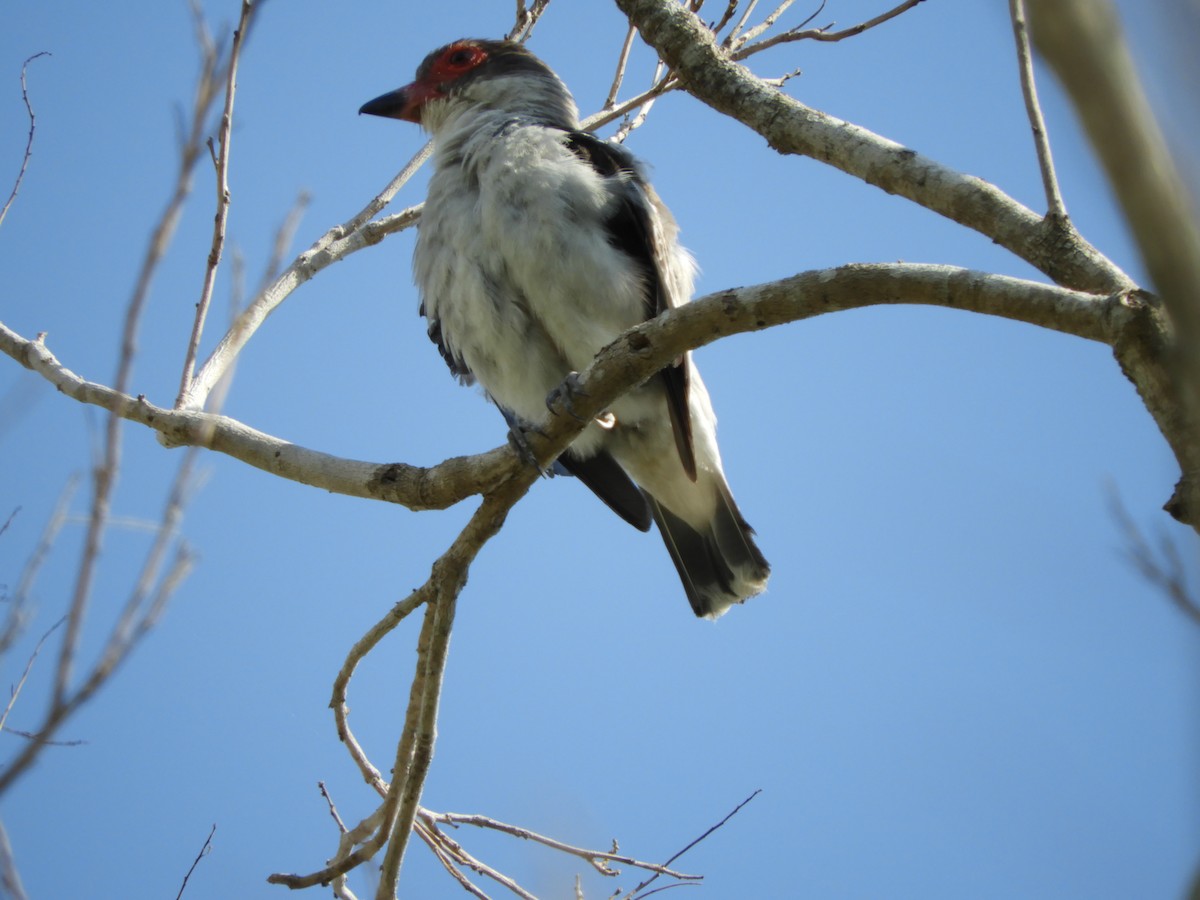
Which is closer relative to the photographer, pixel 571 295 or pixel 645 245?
pixel 571 295

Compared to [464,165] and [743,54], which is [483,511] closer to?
[464,165]

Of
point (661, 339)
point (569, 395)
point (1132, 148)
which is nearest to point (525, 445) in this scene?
point (569, 395)

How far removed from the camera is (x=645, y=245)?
4621 millimetres

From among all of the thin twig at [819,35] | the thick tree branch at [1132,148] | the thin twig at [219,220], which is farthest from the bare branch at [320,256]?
the thick tree branch at [1132,148]

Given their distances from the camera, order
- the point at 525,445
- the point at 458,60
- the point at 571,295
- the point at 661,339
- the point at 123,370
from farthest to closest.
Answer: the point at 458,60
the point at 571,295
the point at 525,445
the point at 661,339
the point at 123,370

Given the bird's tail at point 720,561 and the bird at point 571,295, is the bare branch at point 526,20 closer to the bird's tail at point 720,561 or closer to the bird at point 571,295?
the bird at point 571,295

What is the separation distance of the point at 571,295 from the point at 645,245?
0.44 m

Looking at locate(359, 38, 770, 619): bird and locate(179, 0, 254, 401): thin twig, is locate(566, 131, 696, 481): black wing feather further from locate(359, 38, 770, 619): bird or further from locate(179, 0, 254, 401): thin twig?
locate(179, 0, 254, 401): thin twig

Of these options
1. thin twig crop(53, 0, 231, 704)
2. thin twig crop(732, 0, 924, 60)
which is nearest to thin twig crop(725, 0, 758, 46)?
thin twig crop(732, 0, 924, 60)

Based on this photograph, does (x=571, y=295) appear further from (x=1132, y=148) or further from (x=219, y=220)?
(x=1132, y=148)

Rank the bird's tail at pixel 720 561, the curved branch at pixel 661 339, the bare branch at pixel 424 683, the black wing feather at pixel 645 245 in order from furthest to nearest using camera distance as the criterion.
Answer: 1. the bird's tail at pixel 720 561
2. the black wing feather at pixel 645 245
3. the bare branch at pixel 424 683
4. the curved branch at pixel 661 339

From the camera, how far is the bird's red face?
5730 millimetres

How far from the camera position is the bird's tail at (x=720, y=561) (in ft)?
17.4

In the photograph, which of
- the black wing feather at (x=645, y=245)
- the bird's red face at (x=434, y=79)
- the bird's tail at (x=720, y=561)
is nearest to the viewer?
the black wing feather at (x=645, y=245)
